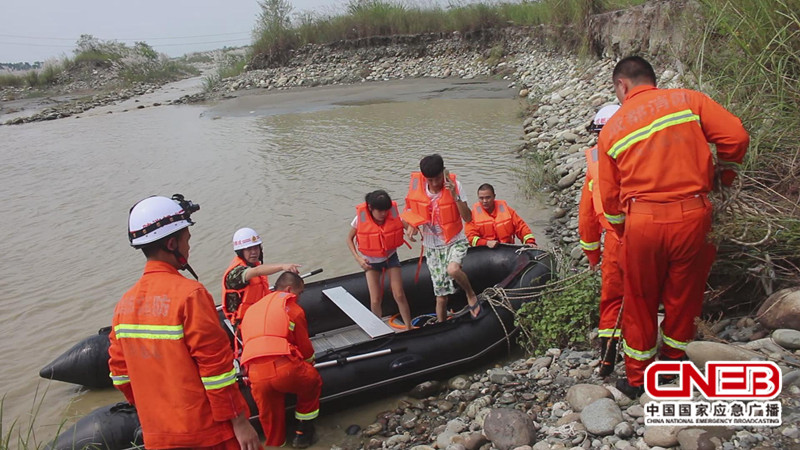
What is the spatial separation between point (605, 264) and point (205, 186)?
29.9 ft

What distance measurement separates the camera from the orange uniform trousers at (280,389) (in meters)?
3.59

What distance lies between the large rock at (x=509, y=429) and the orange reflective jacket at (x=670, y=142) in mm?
1260

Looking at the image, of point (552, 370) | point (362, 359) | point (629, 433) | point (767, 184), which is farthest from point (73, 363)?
point (767, 184)

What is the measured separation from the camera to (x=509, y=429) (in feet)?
9.64

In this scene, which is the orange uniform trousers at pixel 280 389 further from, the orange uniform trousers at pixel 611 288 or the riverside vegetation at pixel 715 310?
the orange uniform trousers at pixel 611 288

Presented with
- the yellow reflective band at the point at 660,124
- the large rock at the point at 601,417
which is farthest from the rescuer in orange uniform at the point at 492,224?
the yellow reflective band at the point at 660,124

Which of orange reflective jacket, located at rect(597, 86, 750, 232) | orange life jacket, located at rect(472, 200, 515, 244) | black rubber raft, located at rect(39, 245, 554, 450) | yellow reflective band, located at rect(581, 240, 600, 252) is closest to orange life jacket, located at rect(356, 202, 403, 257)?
black rubber raft, located at rect(39, 245, 554, 450)

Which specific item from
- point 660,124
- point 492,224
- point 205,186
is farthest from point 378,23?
point 660,124

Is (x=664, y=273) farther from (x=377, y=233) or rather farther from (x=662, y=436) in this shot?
(x=377, y=233)

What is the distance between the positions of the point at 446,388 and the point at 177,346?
2608 mm

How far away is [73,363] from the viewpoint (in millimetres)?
4609

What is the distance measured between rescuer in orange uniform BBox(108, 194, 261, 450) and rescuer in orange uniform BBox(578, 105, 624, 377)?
2.08 m

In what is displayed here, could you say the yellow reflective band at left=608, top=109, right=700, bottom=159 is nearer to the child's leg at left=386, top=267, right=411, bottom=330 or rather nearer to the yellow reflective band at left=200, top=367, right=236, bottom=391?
the yellow reflective band at left=200, top=367, right=236, bottom=391

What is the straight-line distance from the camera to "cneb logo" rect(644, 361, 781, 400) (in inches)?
96.6
